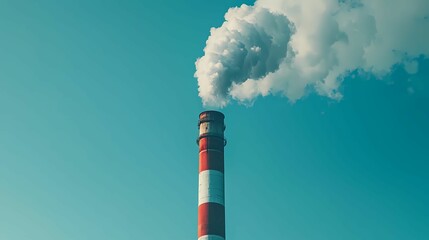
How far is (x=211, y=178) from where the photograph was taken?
33875 millimetres

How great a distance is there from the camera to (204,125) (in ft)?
116

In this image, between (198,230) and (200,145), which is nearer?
(198,230)

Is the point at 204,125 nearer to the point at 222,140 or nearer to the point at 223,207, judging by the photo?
the point at 222,140

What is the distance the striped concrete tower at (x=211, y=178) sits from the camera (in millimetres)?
32625

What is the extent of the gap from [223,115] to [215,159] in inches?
120

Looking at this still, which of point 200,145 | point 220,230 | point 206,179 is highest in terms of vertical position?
point 200,145

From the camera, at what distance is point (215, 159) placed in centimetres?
3447

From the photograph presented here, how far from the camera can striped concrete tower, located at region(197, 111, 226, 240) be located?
32625mm

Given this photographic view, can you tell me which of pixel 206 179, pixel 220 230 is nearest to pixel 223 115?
pixel 206 179

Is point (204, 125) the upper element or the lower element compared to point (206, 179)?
upper

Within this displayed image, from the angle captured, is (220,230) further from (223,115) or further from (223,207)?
(223,115)

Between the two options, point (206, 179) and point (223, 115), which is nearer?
point (206, 179)

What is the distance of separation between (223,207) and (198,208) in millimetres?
1399

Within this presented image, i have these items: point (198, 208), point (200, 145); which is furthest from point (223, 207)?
point (200, 145)
